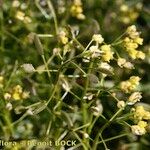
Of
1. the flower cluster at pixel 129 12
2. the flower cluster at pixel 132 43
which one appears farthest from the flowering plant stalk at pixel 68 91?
the flower cluster at pixel 129 12

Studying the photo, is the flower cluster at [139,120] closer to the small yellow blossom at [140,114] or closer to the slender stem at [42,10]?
the small yellow blossom at [140,114]

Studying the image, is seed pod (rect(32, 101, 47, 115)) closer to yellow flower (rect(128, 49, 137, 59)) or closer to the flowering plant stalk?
the flowering plant stalk

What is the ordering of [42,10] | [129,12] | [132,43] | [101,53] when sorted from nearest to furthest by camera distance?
1. [101,53]
2. [132,43]
3. [42,10]
4. [129,12]

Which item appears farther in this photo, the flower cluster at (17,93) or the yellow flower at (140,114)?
the flower cluster at (17,93)

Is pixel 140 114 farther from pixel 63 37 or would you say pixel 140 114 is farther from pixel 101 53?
pixel 63 37

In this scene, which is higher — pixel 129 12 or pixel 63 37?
pixel 63 37

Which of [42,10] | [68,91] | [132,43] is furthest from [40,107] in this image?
[42,10]

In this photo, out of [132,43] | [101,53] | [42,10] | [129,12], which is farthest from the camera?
[129,12]

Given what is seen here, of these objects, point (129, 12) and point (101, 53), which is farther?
point (129, 12)

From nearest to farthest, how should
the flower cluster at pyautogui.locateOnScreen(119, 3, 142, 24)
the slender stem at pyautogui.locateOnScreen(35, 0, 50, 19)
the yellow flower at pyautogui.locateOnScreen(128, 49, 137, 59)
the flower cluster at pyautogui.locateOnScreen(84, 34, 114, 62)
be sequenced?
1. the flower cluster at pyautogui.locateOnScreen(84, 34, 114, 62)
2. the yellow flower at pyautogui.locateOnScreen(128, 49, 137, 59)
3. the slender stem at pyautogui.locateOnScreen(35, 0, 50, 19)
4. the flower cluster at pyautogui.locateOnScreen(119, 3, 142, 24)

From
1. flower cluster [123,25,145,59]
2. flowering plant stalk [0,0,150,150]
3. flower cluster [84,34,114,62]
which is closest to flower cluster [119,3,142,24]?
flowering plant stalk [0,0,150,150]

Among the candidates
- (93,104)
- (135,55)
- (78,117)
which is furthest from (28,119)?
(135,55)
